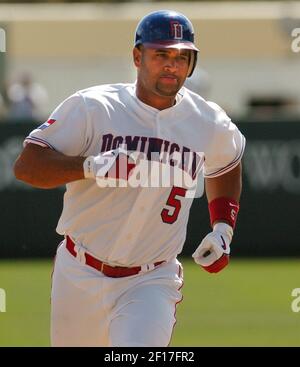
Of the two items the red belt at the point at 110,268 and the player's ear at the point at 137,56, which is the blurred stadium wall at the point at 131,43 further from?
the red belt at the point at 110,268

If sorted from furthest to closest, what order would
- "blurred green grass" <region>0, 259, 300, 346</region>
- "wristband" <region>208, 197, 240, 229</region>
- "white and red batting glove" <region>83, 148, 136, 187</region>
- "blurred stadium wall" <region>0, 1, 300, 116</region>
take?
"blurred stadium wall" <region>0, 1, 300, 116</region>, "blurred green grass" <region>0, 259, 300, 346</region>, "wristband" <region>208, 197, 240, 229</region>, "white and red batting glove" <region>83, 148, 136, 187</region>

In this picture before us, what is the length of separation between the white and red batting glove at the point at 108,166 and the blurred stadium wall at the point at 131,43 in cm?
2087

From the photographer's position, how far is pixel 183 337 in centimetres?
1105

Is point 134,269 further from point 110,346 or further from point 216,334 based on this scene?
point 216,334

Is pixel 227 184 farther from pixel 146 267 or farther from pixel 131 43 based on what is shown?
pixel 131 43

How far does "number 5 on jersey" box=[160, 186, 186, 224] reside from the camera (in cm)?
690

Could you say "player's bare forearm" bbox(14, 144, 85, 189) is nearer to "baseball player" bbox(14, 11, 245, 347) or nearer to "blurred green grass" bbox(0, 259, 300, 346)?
"baseball player" bbox(14, 11, 245, 347)

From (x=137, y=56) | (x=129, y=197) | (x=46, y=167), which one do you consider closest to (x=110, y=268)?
(x=129, y=197)

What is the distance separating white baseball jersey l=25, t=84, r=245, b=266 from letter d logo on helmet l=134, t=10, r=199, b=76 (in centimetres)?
35

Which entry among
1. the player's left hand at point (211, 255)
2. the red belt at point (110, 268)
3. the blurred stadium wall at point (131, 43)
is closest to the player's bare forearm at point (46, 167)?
the red belt at point (110, 268)

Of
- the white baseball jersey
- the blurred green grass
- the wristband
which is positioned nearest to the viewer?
the white baseball jersey

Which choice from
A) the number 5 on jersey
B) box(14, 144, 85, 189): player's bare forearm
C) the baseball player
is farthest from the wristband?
box(14, 144, 85, 189): player's bare forearm

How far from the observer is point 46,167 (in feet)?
21.5

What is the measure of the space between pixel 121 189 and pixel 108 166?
45cm
